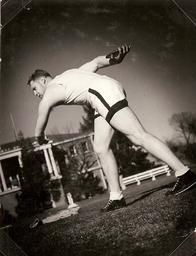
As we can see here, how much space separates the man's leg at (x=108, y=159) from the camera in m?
2.33

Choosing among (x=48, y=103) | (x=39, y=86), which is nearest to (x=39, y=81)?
(x=39, y=86)

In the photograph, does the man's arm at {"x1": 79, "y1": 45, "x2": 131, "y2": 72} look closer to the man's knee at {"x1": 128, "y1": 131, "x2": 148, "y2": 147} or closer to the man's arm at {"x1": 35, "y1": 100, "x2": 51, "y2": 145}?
the man's arm at {"x1": 35, "y1": 100, "x2": 51, "y2": 145}

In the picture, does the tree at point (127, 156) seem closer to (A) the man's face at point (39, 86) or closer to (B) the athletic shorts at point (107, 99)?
(B) the athletic shorts at point (107, 99)

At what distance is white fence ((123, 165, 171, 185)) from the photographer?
7.63 ft

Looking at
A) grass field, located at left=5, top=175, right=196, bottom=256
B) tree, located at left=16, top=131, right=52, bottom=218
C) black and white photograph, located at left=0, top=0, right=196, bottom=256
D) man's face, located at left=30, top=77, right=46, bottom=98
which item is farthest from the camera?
man's face, located at left=30, top=77, right=46, bottom=98

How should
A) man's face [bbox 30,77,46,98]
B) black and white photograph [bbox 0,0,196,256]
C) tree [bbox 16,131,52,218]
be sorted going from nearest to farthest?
black and white photograph [bbox 0,0,196,256], tree [bbox 16,131,52,218], man's face [bbox 30,77,46,98]

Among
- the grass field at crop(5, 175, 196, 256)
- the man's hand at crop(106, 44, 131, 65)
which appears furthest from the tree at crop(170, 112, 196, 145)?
the man's hand at crop(106, 44, 131, 65)

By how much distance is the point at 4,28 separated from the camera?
2.63 meters

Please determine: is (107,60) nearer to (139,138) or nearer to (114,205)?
(139,138)

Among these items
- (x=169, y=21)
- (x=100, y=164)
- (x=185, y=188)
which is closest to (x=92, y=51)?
(x=169, y=21)

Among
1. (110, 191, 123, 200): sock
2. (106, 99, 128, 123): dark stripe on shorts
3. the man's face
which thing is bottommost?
(110, 191, 123, 200): sock

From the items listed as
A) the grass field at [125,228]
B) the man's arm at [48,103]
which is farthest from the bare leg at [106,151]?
the man's arm at [48,103]

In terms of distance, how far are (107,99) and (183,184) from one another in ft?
2.49

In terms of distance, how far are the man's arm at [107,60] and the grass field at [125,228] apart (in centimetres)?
87
